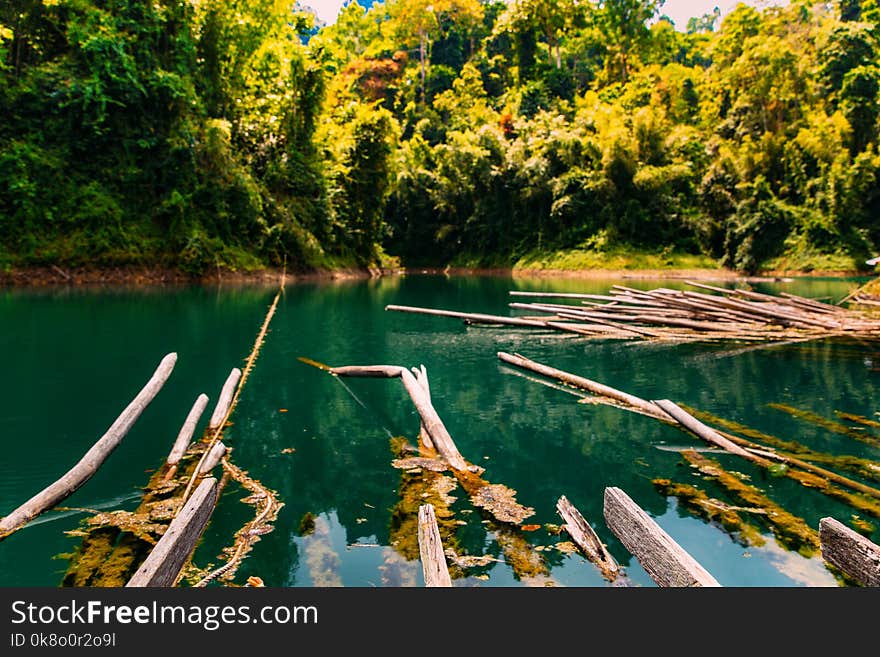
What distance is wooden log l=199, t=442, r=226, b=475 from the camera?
5508 mm

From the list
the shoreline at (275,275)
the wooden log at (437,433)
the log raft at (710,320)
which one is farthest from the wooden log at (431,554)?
the shoreline at (275,275)

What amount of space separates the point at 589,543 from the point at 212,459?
3.49m

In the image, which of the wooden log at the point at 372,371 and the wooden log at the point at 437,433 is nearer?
the wooden log at the point at 437,433

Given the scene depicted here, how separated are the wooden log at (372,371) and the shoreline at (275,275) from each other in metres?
24.1

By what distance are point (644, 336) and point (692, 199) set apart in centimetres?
3839

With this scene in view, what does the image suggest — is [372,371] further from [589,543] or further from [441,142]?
[441,142]

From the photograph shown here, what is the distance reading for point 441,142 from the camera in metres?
62.0

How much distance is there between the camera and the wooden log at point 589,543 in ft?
13.0

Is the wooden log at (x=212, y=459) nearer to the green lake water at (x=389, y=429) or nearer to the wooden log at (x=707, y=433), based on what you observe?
the green lake water at (x=389, y=429)

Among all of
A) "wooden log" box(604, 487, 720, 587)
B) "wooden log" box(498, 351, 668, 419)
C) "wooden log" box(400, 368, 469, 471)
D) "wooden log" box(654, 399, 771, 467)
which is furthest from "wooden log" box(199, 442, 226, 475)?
"wooden log" box(498, 351, 668, 419)

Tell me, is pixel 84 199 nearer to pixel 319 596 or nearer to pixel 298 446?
pixel 298 446

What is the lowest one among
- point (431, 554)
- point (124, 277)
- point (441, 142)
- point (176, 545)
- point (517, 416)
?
point (124, 277)

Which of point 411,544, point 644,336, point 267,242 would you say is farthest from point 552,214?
point 411,544

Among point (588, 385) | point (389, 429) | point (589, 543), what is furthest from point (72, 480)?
point (588, 385)
